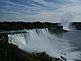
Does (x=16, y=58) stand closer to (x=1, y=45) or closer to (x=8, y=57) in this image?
(x=8, y=57)

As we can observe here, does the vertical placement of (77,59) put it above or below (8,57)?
below

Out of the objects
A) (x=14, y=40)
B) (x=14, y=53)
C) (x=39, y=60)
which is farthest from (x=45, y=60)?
(x=14, y=40)

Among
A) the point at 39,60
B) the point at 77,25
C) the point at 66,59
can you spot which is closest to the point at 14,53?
the point at 39,60

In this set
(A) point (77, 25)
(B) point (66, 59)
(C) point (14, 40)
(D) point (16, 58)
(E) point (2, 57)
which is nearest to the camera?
(E) point (2, 57)

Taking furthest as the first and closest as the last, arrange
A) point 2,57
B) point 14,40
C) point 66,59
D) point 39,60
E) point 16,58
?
1. point 14,40
2. point 66,59
3. point 39,60
4. point 16,58
5. point 2,57

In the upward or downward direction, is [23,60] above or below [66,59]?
above

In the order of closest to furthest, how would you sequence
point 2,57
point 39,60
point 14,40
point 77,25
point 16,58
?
1. point 2,57
2. point 16,58
3. point 39,60
4. point 14,40
5. point 77,25

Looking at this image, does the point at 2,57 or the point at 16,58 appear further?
the point at 16,58

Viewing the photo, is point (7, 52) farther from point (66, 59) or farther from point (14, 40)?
point (14, 40)

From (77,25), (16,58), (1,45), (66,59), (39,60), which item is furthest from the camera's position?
(77,25)
